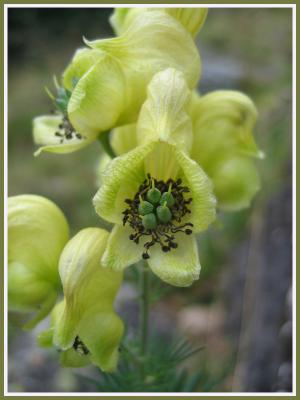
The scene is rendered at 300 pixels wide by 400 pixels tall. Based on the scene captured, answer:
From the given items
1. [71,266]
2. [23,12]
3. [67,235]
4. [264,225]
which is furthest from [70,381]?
[23,12]

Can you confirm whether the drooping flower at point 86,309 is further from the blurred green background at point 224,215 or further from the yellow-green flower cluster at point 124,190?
the blurred green background at point 224,215

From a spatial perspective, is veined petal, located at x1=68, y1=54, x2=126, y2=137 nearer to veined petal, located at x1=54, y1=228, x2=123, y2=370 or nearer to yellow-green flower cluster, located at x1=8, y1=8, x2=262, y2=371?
yellow-green flower cluster, located at x1=8, y1=8, x2=262, y2=371

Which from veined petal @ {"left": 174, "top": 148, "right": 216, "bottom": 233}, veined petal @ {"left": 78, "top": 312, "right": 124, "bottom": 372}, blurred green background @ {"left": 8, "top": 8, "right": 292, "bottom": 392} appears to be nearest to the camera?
veined petal @ {"left": 174, "top": 148, "right": 216, "bottom": 233}

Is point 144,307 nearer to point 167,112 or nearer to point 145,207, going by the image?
point 145,207

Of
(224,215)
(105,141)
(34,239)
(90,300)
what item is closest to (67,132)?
(105,141)

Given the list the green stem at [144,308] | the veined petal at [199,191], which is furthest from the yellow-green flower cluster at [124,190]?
the green stem at [144,308]

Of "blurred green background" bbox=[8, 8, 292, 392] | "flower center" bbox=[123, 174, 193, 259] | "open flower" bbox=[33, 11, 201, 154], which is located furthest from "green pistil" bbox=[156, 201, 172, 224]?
"blurred green background" bbox=[8, 8, 292, 392]
